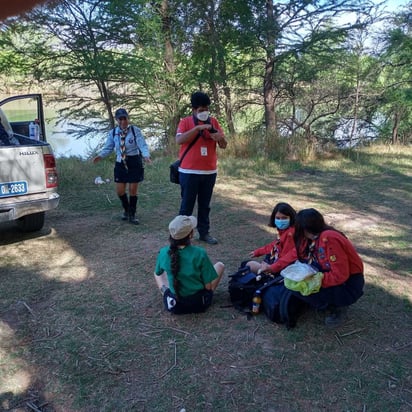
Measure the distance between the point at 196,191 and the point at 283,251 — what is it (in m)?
1.53

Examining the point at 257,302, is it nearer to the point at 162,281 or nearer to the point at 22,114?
the point at 162,281

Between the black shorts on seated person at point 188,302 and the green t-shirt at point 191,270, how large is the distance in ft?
0.14

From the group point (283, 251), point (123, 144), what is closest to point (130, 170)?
point (123, 144)

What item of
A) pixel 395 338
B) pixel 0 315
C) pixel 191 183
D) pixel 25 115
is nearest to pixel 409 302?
pixel 395 338

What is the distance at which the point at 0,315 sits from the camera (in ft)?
11.3

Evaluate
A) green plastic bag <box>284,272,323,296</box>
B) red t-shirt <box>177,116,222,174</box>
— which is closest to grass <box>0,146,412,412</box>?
green plastic bag <box>284,272,323,296</box>

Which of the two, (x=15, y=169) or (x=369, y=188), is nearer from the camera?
(x=15, y=169)

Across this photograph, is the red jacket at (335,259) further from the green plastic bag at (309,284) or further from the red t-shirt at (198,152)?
the red t-shirt at (198,152)

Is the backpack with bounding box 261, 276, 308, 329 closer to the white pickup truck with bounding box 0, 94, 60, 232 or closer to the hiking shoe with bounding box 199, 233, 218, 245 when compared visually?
the hiking shoe with bounding box 199, 233, 218, 245

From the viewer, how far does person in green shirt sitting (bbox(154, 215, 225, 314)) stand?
10.4 ft

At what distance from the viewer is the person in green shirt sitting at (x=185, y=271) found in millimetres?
3162

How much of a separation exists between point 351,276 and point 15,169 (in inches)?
139

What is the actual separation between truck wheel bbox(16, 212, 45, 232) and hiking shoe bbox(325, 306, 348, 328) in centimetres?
378

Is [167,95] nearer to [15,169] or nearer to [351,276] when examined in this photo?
[15,169]
